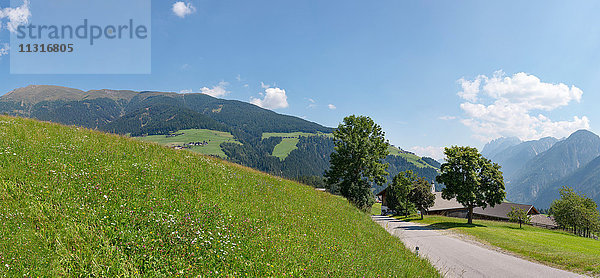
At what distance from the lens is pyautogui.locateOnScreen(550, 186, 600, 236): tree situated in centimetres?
4988

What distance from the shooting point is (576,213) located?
50188 mm

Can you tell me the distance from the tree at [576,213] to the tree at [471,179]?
23290mm

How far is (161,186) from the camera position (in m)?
8.73

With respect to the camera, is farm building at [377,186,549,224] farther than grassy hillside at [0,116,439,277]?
Yes

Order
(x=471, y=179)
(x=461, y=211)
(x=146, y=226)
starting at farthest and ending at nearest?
(x=461, y=211)
(x=471, y=179)
(x=146, y=226)

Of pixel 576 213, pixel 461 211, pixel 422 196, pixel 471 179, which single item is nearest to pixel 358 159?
pixel 471 179

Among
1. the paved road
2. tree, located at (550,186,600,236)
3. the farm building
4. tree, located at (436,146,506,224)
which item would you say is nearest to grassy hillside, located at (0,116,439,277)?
the paved road

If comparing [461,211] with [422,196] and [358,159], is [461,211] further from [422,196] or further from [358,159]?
[358,159]

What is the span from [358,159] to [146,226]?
3466 cm

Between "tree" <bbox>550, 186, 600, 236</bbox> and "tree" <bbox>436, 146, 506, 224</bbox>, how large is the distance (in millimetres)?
23290

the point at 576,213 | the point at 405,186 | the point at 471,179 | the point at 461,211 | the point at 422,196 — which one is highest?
the point at 471,179

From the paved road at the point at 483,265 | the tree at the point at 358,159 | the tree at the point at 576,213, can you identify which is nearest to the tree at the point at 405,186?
the tree at the point at 358,159

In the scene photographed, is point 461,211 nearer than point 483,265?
No

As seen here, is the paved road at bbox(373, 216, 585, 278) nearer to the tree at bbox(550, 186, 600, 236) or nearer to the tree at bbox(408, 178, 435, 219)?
the tree at bbox(408, 178, 435, 219)
